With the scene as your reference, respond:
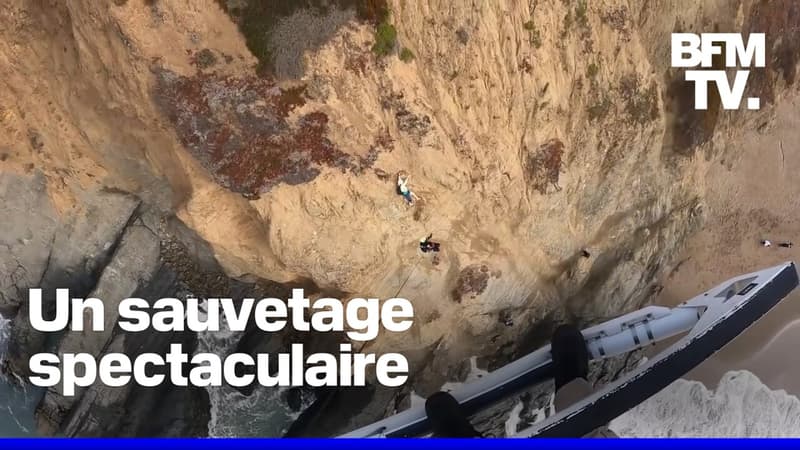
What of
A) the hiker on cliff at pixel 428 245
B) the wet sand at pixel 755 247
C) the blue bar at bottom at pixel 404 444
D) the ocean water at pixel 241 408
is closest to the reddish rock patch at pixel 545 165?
the hiker on cliff at pixel 428 245

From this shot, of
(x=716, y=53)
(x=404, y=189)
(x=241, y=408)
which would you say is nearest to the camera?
(x=404, y=189)

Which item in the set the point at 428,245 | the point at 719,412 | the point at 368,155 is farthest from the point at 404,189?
the point at 719,412

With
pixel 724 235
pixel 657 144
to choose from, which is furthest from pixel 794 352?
pixel 657 144

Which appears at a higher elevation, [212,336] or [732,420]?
[212,336]

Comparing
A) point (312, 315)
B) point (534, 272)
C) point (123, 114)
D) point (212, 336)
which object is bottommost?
point (212, 336)

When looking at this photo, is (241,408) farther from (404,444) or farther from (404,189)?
(404,189)

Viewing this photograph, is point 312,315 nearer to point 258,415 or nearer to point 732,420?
point 258,415

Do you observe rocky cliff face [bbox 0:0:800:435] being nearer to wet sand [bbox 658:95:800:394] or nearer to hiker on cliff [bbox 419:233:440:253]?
hiker on cliff [bbox 419:233:440:253]
